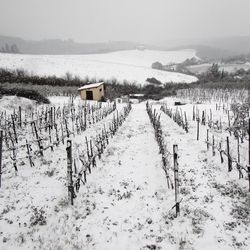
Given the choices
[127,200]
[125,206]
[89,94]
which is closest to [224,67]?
[89,94]

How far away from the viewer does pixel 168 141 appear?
53.3 feet

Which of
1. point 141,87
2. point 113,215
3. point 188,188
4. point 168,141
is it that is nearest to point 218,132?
point 168,141

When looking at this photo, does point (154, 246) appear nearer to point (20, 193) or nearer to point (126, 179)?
point (126, 179)

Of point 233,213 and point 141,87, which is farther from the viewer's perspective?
point 141,87

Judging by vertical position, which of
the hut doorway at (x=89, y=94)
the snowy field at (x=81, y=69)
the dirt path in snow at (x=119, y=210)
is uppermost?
the snowy field at (x=81, y=69)

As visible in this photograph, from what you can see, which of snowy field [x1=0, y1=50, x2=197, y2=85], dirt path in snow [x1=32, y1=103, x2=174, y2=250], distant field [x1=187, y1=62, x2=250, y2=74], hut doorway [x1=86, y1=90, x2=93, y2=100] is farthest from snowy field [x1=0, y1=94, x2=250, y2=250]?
distant field [x1=187, y1=62, x2=250, y2=74]

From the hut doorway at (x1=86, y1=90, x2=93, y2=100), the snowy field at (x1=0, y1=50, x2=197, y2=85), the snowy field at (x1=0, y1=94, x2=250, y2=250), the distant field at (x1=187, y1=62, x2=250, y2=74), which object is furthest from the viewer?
the distant field at (x1=187, y1=62, x2=250, y2=74)

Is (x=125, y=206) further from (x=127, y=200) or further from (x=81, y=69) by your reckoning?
(x=81, y=69)

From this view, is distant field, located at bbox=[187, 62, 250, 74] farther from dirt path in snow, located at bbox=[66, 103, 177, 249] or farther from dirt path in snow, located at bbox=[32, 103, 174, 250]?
dirt path in snow, located at bbox=[32, 103, 174, 250]

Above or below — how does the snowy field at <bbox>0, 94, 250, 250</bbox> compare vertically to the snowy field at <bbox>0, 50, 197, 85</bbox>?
below

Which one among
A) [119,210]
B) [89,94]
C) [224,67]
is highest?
[224,67]

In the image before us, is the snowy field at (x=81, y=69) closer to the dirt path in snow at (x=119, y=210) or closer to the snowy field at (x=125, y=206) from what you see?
the snowy field at (x=125, y=206)

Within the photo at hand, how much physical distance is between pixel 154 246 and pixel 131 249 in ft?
1.91

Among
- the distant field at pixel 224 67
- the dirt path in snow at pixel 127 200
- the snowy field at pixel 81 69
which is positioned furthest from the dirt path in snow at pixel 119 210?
the distant field at pixel 224 67
